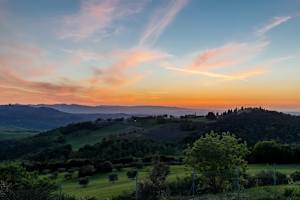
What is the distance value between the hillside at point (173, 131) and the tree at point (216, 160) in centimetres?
5147

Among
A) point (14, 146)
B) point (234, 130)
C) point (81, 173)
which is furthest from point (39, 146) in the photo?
point (81, 173)

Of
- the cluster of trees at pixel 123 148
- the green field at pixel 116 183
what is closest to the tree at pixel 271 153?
the green field at pixel 116 183

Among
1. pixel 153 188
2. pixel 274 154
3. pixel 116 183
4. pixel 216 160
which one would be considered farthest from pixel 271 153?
pixel 153 188

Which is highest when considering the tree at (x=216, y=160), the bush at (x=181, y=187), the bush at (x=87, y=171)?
the tree at (x=216, y=160)

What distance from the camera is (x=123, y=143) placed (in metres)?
88.5

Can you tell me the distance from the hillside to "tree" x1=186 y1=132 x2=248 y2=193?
5147 cm

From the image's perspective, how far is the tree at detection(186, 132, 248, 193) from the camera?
93.7ft

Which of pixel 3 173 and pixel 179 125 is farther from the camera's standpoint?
pixel 179 125

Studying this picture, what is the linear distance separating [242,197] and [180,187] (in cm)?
649

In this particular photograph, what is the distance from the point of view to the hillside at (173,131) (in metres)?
91.4

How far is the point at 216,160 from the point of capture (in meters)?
28.5

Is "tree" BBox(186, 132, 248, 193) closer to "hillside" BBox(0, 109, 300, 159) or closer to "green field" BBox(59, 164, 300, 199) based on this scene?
"green field" BBox(59, 164, 300, 199)

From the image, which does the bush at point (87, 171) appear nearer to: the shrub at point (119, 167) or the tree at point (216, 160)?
the shrub at point (119, 167)

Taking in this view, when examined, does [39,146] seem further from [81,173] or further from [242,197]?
[242,197]
